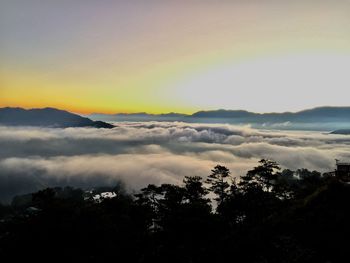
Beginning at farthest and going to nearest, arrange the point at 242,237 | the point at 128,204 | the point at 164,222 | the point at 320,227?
the point at 128,204 < the point at 164,222 < the point at 242,237 < the point at 320,227

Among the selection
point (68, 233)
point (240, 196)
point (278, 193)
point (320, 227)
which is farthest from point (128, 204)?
point (320, 227)

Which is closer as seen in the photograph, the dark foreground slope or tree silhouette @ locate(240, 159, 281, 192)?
the dark foreground slope

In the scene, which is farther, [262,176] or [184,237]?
[262,176]

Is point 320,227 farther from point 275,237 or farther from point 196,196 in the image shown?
point 196,196

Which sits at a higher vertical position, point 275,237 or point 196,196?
point 275,237

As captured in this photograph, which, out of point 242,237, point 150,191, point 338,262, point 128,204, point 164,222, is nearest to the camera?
point 338,262

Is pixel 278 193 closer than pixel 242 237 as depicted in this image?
No

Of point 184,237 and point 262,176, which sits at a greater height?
point 262,176

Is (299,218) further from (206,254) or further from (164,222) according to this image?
(164,222)

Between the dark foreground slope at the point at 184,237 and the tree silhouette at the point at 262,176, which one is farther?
the tree silhouette at the point at 262,176

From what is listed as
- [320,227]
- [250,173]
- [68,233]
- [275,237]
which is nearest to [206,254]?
[275,237]
